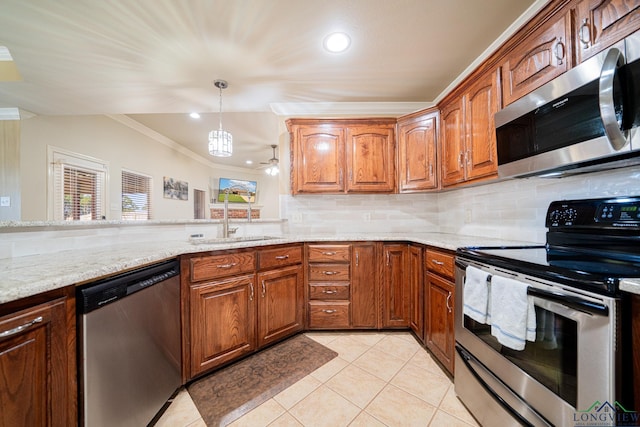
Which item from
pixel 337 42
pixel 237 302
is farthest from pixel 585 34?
pixel 237 302

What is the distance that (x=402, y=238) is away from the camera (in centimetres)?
192

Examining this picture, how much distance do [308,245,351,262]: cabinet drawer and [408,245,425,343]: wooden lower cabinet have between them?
1.76ft

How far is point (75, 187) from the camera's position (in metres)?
3.29

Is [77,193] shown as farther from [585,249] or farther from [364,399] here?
[585,249]

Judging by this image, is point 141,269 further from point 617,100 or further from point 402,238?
point 617,100

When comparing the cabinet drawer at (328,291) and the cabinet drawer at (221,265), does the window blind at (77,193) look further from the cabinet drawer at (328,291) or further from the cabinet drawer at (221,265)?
the cabinet drawer at (328,291)

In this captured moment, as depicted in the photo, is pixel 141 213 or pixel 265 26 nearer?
pixel 265 26

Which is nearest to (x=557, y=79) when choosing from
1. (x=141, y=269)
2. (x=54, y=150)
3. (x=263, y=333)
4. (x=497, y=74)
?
(x=497, y=74)

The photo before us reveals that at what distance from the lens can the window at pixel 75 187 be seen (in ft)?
10.1

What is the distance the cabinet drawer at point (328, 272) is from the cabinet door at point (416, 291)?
55 cm

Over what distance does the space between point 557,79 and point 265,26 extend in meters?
1.66

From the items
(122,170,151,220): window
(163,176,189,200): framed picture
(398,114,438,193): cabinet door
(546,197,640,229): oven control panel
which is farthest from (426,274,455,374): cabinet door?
(163,176,189,200): framed picture

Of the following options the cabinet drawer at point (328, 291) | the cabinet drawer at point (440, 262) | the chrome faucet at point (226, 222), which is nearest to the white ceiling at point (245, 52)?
the chrome faucet at point (226, 222)

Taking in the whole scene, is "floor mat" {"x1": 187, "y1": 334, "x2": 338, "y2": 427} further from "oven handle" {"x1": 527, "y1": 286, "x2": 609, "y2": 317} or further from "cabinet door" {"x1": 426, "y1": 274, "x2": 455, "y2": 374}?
"oven handle" {"x1": 527, "y1": 286, "x2": 609, "y2": 317}
